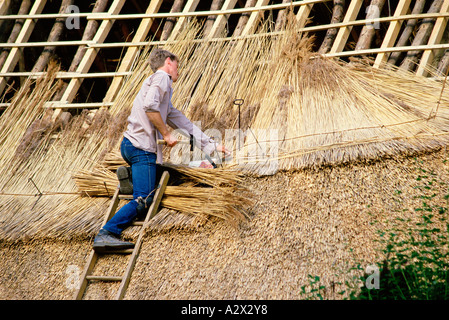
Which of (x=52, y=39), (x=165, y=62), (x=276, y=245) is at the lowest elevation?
(x=276, y=245)

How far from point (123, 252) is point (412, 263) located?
64.2 inches

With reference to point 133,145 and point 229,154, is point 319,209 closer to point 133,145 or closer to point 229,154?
point 229,154

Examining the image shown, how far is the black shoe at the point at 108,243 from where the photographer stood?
10.9 feet

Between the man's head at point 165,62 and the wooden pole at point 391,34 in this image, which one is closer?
the man's head at point 165,62

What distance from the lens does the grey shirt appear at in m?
3.44

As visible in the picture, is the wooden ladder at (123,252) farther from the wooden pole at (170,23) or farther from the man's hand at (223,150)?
the wooden pole at (170,23)

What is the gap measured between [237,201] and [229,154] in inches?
18.7

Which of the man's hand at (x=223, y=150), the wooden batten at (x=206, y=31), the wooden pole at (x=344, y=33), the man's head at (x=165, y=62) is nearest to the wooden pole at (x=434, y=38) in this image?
the wooden batten at (x=206, y=31)

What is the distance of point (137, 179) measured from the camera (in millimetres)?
3477

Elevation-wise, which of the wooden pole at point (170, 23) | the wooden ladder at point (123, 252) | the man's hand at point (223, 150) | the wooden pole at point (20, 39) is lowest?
the wooden ladder at point (123, 252)

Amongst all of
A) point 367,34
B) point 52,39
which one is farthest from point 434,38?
point 52,39

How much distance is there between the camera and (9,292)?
3455 mm

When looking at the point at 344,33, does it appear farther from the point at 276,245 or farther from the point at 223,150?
the point at 276,245

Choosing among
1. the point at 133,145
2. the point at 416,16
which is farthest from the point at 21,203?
the point at 416,16
